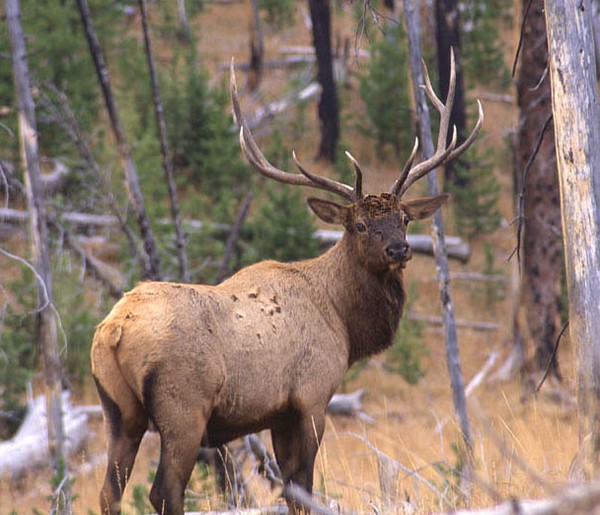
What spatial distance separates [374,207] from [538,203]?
6.93m

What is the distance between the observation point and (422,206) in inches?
281

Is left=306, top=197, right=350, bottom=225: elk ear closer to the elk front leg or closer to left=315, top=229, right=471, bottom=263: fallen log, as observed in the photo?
the elk front leg

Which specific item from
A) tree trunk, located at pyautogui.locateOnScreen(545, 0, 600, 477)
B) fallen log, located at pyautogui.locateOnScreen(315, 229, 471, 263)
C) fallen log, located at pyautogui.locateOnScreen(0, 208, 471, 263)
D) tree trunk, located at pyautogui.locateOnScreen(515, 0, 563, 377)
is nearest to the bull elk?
tree trunk, located at pyautogui.locateOnScreen(545, 0, 600, 477)

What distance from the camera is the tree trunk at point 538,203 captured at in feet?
41.6

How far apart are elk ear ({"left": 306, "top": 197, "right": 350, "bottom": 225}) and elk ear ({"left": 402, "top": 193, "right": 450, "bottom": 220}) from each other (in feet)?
1.41

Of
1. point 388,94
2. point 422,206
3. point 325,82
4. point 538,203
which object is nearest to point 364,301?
point 422,206

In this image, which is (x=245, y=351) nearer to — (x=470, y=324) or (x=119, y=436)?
(x=119, y=436)

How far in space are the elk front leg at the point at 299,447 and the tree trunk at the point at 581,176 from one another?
1557mm

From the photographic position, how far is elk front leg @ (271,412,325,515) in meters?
6.02

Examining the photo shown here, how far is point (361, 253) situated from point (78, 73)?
13.2m

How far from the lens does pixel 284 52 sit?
27.8m

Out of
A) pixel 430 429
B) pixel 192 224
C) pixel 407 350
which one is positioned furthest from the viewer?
pixel 192 224

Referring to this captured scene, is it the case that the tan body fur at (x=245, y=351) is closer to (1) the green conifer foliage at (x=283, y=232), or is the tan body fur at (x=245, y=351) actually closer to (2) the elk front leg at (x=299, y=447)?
(2) the elk front leg at (x=299, y=447)

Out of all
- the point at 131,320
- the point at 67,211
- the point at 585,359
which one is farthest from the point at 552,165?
the point at 131,320
